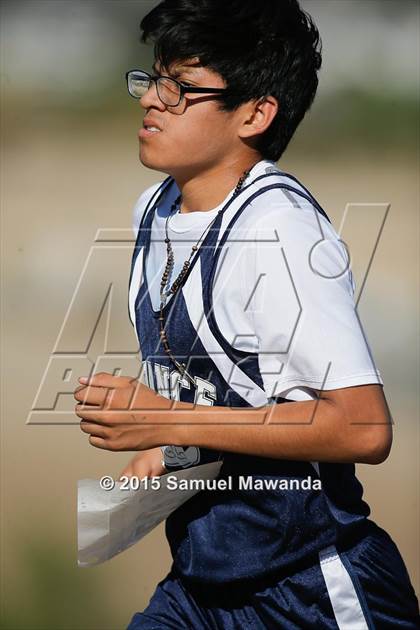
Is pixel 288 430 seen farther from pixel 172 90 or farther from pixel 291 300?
pixel 172 90

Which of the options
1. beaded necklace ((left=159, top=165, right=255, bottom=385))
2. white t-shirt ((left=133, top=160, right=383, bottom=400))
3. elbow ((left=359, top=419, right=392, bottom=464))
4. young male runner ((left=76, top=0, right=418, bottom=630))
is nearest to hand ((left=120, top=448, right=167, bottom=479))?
young male runner ((left=76, top=0, right=418, bottom=630))

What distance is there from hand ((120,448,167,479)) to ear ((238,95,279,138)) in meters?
0.61

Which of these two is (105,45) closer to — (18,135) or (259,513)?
(18,135)

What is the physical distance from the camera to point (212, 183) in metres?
2.18

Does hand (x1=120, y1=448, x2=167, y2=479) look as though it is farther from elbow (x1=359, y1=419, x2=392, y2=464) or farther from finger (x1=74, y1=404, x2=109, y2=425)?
elbow (x1=359, y1=419, x2=392, y2=464)

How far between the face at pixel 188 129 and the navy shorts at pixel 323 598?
0.73m

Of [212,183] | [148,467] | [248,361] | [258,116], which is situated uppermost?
[258,116]

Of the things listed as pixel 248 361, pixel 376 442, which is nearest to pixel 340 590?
pixel 376 442

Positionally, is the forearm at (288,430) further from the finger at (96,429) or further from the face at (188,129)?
the face at (188,129)

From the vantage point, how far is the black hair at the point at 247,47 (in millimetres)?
2139

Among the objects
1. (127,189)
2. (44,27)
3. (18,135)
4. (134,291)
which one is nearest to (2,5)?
(44,27)

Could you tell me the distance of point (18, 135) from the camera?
5.08 meters

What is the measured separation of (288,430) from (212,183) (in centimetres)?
51

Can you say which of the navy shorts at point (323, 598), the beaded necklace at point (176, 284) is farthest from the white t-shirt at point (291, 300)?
the navy shorts at point (323, 598)
